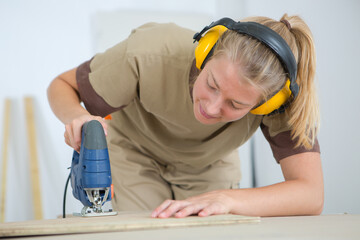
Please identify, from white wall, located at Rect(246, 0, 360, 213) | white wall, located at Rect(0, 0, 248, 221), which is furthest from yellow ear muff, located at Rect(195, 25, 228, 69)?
white wall, located at Rect(0, 0, 248, 221)

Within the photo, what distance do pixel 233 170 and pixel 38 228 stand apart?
4.02 feet

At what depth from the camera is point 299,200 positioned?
1.22 meters

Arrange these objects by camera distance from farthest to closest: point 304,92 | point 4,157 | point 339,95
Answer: point 4,157, point 339,95, point 304,92

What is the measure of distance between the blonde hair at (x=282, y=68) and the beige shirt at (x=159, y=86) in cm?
8

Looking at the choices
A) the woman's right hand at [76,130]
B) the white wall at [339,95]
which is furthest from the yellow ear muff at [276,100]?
the white wall at [339,95]

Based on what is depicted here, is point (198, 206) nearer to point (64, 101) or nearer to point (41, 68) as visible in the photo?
point (64, 101)

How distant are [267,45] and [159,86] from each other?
0.48 meters

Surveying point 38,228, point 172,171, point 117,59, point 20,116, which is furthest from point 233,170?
point 20,116

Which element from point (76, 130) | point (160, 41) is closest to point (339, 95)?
point (160, 41)

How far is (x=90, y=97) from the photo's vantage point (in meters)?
1.38

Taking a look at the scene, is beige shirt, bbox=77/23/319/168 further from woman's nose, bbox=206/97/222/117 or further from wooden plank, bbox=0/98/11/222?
wooden plank, bbox=0/98/11/222

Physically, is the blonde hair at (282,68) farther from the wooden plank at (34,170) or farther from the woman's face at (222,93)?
the wooden plank at (34,170)

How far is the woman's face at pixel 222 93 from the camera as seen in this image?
1.07m

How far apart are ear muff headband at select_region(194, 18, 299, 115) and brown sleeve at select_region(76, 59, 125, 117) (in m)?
0.40
